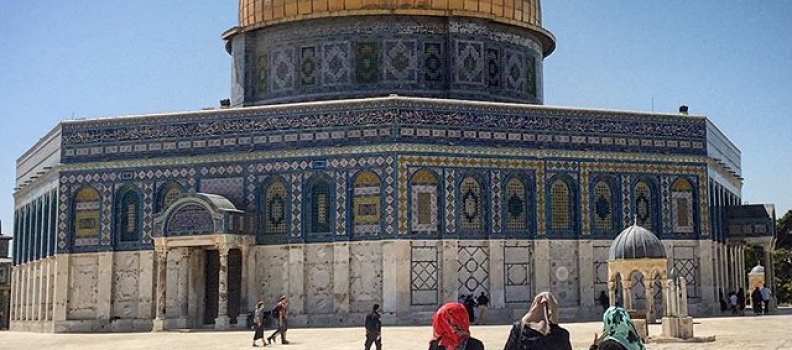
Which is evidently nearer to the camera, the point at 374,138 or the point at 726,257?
the point at 374,138

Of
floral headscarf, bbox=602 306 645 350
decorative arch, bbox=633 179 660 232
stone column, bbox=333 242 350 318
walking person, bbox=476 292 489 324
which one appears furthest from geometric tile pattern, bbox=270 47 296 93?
floral headscarf, bbox=602 306 645 350

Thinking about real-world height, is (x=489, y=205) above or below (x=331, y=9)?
below

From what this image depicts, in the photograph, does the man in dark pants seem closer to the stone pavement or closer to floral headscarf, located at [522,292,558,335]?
the stone pavement

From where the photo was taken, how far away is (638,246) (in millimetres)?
24484

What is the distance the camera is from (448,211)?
31.5 metres

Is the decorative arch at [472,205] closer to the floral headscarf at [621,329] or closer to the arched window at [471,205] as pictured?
the arched window at [471,205]

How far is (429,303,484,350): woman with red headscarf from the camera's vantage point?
312 inches

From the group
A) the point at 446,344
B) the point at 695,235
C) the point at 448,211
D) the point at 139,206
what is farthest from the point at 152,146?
the point at 446,344

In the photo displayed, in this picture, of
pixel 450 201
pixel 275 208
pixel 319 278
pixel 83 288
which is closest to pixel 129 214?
pixel 83 288

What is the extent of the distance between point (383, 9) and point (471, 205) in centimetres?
696

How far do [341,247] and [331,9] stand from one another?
788 centimetres

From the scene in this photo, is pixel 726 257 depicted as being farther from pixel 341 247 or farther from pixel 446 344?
pixel 446 344

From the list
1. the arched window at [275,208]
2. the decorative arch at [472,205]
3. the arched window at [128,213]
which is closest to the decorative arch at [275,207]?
the arched window at [275,208]

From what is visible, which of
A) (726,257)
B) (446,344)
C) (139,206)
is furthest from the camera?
(726,257)
